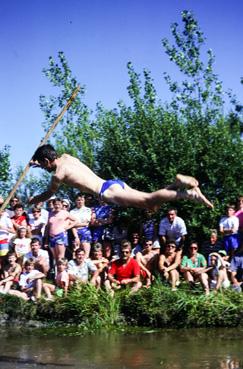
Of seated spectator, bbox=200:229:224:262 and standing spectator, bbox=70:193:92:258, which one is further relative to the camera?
standing spectator, bbox=70:193:92:258

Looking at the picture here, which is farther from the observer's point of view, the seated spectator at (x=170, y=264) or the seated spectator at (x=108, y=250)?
the seated spectator at (x=108, y=250)

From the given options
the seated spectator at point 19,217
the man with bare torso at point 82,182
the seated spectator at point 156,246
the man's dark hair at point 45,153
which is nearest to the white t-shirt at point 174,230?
the seated spectator at point 156,246

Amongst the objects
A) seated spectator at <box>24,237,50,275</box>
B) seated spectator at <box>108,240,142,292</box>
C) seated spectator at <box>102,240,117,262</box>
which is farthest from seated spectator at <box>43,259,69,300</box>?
seated spectator at <box>102,240,117,262</box>

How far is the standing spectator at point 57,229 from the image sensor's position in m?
13.4

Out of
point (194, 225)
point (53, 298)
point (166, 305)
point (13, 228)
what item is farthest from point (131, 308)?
point (194, 225)

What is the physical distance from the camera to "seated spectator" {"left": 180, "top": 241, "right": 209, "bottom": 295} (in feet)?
40.9

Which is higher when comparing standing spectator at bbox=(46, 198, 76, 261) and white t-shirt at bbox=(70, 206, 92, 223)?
white t-shirt at bbox=(70, 206, 92, 223)

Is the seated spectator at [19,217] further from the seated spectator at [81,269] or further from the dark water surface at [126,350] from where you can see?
the dark water surface at [126,350]

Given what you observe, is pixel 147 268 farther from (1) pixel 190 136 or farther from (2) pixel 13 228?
(1) pixel 190 136

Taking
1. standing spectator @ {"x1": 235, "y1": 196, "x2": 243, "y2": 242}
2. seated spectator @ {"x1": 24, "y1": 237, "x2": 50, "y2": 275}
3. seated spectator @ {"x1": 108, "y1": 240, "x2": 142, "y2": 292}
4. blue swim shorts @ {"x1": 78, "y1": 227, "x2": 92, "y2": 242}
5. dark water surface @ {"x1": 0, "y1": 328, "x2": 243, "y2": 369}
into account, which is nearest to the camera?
dark water surface @ {"x1": 0, "y1": 328, "x2": 243, "y2": 369}

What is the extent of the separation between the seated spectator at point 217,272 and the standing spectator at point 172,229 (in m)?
1.04

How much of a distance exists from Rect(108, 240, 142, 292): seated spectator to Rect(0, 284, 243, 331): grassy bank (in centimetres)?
Result: 35

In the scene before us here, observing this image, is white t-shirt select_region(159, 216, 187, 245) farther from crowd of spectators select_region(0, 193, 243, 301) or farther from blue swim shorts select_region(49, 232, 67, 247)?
blue swim shorts select_region(49, 232, 67, 247)

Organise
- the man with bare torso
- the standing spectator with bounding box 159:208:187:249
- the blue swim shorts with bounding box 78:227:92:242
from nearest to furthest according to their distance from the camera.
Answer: the man with bare torso → the standing spectator with bounding box 159:208:187:249 → the blue swim shorts with bounding box 78:227:92:242
